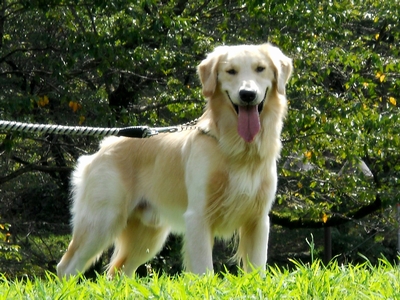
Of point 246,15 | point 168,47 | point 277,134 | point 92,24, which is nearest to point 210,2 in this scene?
point 246,15

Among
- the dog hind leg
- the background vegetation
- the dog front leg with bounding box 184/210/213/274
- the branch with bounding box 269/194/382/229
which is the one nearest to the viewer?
the dog front leg with bounding box 184/210/213/274

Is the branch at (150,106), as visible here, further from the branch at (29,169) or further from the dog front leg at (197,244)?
the dog front leg at (197,244)

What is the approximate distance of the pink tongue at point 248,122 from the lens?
240 inches

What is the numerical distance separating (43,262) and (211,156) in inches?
354

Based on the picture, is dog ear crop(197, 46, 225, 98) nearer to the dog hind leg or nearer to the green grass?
the dog hind leg

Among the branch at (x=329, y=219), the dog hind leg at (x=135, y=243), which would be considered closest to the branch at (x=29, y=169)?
the branch at (x=329, y=219)

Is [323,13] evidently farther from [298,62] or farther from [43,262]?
[43,262]

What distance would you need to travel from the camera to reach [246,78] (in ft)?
19.6

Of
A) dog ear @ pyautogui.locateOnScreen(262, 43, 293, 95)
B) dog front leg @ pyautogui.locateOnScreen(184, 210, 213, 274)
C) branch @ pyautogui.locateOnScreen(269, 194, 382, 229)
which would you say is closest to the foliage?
branch @ pyautogui.locateOnScreen(269, 194, 382, 229)

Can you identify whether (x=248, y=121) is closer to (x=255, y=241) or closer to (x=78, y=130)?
(x=255, y=241)

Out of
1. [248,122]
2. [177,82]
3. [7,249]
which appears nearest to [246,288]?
[248,122]

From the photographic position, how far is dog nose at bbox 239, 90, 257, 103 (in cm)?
589

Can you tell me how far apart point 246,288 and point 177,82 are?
880cm

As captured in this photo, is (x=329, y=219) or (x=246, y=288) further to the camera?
(x=329, y=219)
